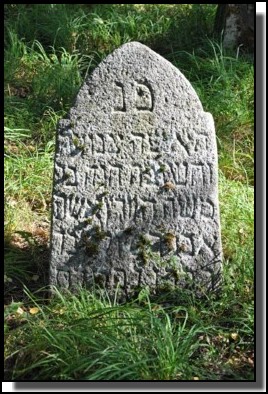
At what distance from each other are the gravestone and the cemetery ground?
0.14 meters

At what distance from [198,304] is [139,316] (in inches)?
15.7

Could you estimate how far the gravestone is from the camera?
3.84 m

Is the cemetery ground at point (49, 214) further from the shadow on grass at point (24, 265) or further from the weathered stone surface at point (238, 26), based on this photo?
the weathered stone surface at point (238, 26)

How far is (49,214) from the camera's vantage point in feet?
15.8

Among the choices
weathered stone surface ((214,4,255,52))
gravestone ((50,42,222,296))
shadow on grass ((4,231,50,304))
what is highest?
weathered stone surface ((214,4,255,52))

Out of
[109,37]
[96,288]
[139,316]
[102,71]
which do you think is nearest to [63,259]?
[96,288]

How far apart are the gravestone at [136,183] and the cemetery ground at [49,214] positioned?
135 millimetres

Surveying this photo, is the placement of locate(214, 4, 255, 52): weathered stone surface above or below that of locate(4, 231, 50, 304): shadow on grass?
above

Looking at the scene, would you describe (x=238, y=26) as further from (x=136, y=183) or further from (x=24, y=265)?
(x=24, y=265)

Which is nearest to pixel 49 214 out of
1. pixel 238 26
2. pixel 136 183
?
pixel 136 183

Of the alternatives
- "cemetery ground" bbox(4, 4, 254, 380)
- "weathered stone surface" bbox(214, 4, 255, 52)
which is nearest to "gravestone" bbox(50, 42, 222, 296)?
"cemetery ground" bbox(4, 4, 254, 380)

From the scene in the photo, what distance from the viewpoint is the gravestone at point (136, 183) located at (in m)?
3.84

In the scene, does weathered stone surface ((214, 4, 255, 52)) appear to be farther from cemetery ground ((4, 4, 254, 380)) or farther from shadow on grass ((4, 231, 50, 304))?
shadow on grass ((4, 231, 50, 304))

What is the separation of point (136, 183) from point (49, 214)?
3.53 ft
